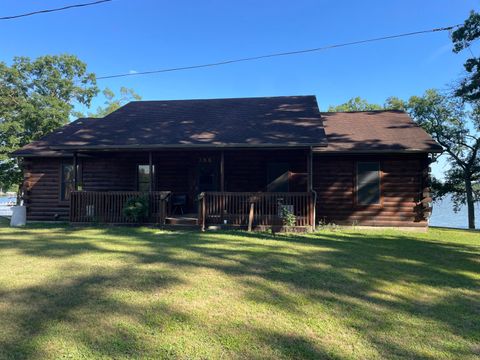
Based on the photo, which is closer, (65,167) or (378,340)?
(378,340)

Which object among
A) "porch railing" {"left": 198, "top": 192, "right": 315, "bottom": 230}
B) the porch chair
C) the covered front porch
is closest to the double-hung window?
the covered front porch

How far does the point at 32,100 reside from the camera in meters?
26.4

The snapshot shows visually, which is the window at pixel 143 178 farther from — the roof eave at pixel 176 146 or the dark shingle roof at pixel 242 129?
the roof eave at pixel 176 146

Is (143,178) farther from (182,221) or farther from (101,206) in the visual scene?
(182,221)

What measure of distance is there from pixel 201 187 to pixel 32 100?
1932 centimetres

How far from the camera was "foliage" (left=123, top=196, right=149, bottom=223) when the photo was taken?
1160 centimetres

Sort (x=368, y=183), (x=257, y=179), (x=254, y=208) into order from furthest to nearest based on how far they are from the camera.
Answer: (x=257, y=179) < (x=368, y=183) < (x=254, y=208)

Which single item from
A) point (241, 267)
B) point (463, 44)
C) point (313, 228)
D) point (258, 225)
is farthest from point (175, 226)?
point (463, 44)

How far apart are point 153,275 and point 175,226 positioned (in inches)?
233

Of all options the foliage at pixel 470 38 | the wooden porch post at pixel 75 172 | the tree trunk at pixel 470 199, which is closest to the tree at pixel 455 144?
the tree trunk at pixel 470 199

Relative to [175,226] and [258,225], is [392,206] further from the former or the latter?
[175,226]

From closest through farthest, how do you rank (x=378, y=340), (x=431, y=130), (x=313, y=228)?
(x=378, y=340) < (x=313, y=228) < (x=431, y=130)

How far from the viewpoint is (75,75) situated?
3047 centimetres

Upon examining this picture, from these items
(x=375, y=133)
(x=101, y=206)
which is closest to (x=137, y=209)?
(x=101, y=206)
